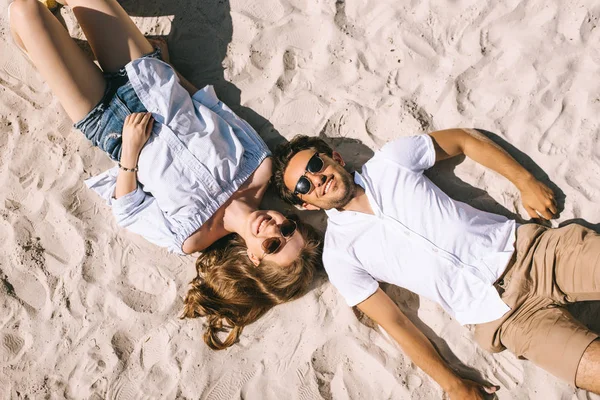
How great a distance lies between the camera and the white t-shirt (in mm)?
3320

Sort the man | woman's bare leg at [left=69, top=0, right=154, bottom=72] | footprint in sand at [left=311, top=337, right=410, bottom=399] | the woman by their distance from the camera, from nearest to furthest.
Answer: the man
the woman
woman's bare leg at [left=69, top=0, right=154, bottom=72]
footprint in sand at [left=311, top=337, right=410, bottom=399]

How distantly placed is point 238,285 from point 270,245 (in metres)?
0.51

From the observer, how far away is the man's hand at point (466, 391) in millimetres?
3467

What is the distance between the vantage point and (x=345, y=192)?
334 cm

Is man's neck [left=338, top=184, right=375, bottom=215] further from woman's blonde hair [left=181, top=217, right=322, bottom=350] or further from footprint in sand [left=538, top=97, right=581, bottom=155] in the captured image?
footprint in sand [left=538, top=97, right=581, bottom=155]

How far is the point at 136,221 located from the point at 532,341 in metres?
2.88

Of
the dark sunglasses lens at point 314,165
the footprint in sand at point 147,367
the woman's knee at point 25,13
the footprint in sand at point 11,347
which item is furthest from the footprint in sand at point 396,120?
the footprint in sand at point 11,347

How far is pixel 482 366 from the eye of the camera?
12.0ft

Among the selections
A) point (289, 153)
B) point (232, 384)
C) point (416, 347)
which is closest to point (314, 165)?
point (289, 153)

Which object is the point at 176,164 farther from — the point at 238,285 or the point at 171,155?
the point at 238,285

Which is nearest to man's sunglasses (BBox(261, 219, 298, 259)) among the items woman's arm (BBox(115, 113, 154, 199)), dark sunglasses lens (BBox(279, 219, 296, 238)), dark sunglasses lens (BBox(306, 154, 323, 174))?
dark sunglasses lens (BBox(279, 219, 296, 238))

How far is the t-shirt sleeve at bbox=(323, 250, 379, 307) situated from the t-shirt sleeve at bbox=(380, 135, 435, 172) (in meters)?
0.80

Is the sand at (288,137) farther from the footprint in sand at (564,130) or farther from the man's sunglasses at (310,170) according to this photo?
the man's sunglasses at (310,170)

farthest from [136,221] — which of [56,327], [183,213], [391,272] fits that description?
[391,272]
